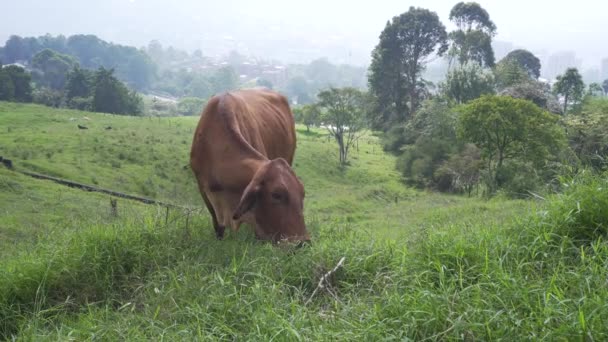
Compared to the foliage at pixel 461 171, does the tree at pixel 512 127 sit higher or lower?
higher

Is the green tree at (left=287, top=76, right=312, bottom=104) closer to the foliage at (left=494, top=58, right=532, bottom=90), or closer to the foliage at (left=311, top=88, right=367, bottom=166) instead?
the foliage at (left=494, top=58, right=532, bottom=90)

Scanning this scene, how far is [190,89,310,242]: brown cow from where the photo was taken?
5426 mm

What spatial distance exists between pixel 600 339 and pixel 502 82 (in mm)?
46443

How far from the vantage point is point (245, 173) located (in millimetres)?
6086

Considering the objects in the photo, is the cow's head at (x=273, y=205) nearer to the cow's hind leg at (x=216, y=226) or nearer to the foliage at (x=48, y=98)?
the cow's hind leg at (x=216, y=226)

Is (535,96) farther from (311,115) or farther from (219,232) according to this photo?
(219,232)

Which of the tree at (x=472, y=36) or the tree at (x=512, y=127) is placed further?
the tree at (x=472, y=36)

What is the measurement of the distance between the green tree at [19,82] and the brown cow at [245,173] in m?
46.0

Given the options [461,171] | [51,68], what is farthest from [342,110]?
[51,68]

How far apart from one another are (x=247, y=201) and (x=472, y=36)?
2177 inches

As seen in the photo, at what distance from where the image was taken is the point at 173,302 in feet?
12.9

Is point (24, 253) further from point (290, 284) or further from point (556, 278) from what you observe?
point (556, 278)

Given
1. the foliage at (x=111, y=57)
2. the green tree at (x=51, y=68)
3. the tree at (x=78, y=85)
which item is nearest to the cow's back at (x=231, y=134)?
the tree at (x=78, y=85)

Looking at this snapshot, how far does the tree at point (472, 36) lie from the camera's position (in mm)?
55875
